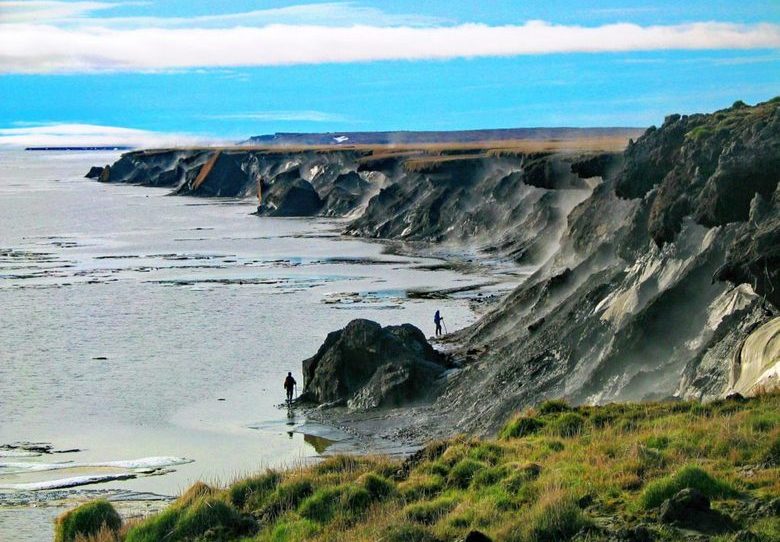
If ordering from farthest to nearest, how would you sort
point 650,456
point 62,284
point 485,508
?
point 62,284 → point 650,456 → point 485,508

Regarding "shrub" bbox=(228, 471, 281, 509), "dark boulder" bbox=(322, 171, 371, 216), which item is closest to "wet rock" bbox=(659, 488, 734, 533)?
"shrub" bbox=(228, 471, 281, 509)

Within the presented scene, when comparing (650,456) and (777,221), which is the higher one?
(777,221)

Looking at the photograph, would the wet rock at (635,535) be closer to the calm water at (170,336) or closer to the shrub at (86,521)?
the shrub at (86,521)

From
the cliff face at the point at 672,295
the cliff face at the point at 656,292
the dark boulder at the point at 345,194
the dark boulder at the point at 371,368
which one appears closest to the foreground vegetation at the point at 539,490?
the cliff face at the point at 672,295

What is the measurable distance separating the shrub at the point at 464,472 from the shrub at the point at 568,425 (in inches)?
94.9

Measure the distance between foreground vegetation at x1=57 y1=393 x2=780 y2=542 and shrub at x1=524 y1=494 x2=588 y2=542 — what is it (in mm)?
13

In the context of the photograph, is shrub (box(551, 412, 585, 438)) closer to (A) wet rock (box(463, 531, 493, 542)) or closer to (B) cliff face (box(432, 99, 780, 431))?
(B) cliff face (box(432, 99, 780, 431))

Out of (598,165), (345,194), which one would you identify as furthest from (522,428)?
(345,194)

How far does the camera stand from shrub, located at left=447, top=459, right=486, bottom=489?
16231mm

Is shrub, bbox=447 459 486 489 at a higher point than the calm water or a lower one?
higher

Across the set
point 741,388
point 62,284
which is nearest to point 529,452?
point 741,388

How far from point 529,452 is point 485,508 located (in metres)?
2.97

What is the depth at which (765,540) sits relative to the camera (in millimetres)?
12195

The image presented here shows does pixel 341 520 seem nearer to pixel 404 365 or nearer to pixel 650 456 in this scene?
pixel 650 456
